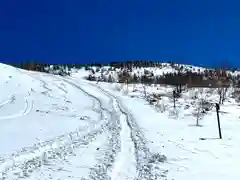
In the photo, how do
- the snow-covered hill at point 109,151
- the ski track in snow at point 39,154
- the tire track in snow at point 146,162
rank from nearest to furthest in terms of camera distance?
1. the ski track in snow at point 39,154
2. the tire track in snow at point 146,162
3. the snow-covered hill at point 109,151

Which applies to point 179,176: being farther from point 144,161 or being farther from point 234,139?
point 234,139

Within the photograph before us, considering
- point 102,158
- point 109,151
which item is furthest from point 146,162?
point 109,151

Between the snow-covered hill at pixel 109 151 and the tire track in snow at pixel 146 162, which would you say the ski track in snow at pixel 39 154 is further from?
the tire track in snow at pixel 146 162

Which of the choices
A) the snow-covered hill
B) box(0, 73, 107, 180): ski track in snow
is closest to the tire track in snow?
the snow-covered hill

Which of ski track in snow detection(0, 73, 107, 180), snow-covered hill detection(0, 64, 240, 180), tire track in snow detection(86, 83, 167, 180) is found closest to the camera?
ski track in snow detection(0, 73, 107, 180)

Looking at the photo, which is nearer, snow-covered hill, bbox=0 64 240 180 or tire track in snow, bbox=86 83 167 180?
tire track in snow, bbox=86 83 167 180

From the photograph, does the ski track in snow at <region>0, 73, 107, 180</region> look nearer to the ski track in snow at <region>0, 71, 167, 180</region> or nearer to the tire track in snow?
the ski track in snow at <region>0, 71, 167, 180</region>

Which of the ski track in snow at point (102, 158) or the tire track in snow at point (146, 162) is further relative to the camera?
the tire track in snow at point (146, 162)

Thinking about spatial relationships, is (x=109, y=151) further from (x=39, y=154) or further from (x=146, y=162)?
(x=39, y=154)

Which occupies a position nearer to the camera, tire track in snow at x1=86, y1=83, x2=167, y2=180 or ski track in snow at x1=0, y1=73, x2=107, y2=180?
ski track in snow at x1=0, y1=73, x2=107, y2=180

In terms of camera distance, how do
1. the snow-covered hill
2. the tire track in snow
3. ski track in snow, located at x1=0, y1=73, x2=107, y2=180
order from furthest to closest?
the snow-covered hill → the tire track in snow → ski track in snow, located at x1=0, y1=73, x2=107, y2=180

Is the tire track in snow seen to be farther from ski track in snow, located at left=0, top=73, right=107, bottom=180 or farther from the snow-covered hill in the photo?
ski track in snow, located at left=0, top=73, right=107, bottom=180

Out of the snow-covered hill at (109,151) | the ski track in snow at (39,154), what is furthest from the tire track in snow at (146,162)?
the ski track in snow at (39,154)

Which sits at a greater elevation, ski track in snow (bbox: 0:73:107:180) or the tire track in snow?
ski track in snow (bbox: 0:73:107:180)
